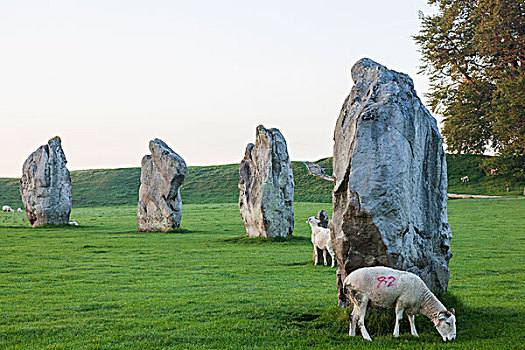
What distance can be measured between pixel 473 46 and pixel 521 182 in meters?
16.1

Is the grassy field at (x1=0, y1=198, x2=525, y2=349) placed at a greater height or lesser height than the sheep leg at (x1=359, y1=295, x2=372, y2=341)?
lesser

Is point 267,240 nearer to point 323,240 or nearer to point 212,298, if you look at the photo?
point 323,240

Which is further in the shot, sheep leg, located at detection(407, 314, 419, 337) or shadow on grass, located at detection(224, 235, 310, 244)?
shadow on grass, located at detection(224, 235, 310, 244)

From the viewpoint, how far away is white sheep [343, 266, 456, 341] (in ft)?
27.1

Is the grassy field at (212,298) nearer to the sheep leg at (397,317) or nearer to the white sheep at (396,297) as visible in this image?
the sheep leg at (397,317)

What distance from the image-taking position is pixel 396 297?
8297 mm

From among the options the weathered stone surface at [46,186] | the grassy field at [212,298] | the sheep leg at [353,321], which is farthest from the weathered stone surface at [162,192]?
the sheep leg at [353,321]

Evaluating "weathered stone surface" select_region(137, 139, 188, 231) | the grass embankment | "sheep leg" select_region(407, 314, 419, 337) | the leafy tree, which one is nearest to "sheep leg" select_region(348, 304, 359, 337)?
"sheep leg" select_region(407, 314, 419, 337)

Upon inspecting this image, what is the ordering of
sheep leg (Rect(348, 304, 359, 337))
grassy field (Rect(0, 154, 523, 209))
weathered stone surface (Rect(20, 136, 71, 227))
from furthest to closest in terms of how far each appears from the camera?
grassy field (Rect(0, 154, 523, 209)) → weathered stone surface (Rect(20, 136, 71, 227)) → sheep leg (Rect(348, 304, 359, 337))

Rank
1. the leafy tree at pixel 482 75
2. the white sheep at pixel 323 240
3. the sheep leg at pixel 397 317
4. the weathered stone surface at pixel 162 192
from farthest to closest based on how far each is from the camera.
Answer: the leafy tree at pixel 482 75 → the weathered stone surface at pixel 162 192 → the white sheep at pixel 323 240 → the sheep leg at pixel 397 317

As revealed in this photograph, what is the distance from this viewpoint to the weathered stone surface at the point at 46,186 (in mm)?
34719

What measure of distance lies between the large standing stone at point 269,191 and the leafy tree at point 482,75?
27.3m

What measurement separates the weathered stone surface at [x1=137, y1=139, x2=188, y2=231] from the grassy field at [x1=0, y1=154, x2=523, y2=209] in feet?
93.9

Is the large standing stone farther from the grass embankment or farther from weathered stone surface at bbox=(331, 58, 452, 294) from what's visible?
the grass embankment
